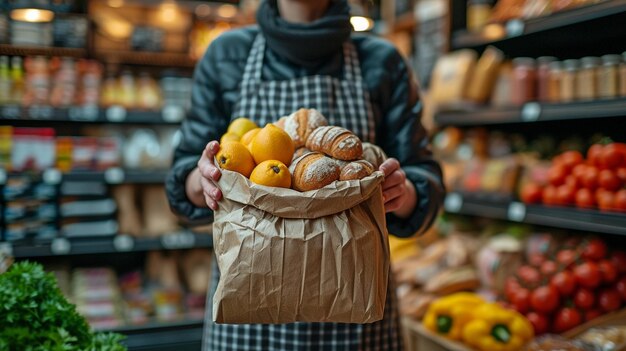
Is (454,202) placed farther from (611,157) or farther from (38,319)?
(38,319)

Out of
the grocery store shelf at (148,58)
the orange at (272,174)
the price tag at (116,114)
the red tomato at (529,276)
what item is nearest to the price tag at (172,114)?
the price tag at (116,114)

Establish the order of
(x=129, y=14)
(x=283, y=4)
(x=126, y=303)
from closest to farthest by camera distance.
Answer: (x=283, y=4) < (x=126, y=303) < (x=129, y=14)

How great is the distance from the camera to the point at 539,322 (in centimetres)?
235

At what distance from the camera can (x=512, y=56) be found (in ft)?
11.0

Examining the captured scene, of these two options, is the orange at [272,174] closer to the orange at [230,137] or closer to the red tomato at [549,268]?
the orange at [230,137]

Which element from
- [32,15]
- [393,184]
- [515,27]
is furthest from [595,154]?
[32,15]

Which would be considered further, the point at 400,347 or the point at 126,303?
the point at 126,303

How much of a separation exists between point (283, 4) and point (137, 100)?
232 centimetres

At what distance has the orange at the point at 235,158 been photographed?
1.02 m

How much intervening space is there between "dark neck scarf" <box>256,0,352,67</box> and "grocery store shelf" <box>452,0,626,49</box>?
129 centimetres

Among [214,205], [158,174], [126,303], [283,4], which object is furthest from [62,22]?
[214,205]

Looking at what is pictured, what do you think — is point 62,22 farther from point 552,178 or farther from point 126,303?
point 552,178

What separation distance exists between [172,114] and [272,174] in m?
2.70

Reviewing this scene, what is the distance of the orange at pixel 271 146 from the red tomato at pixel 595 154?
1.80 metres
